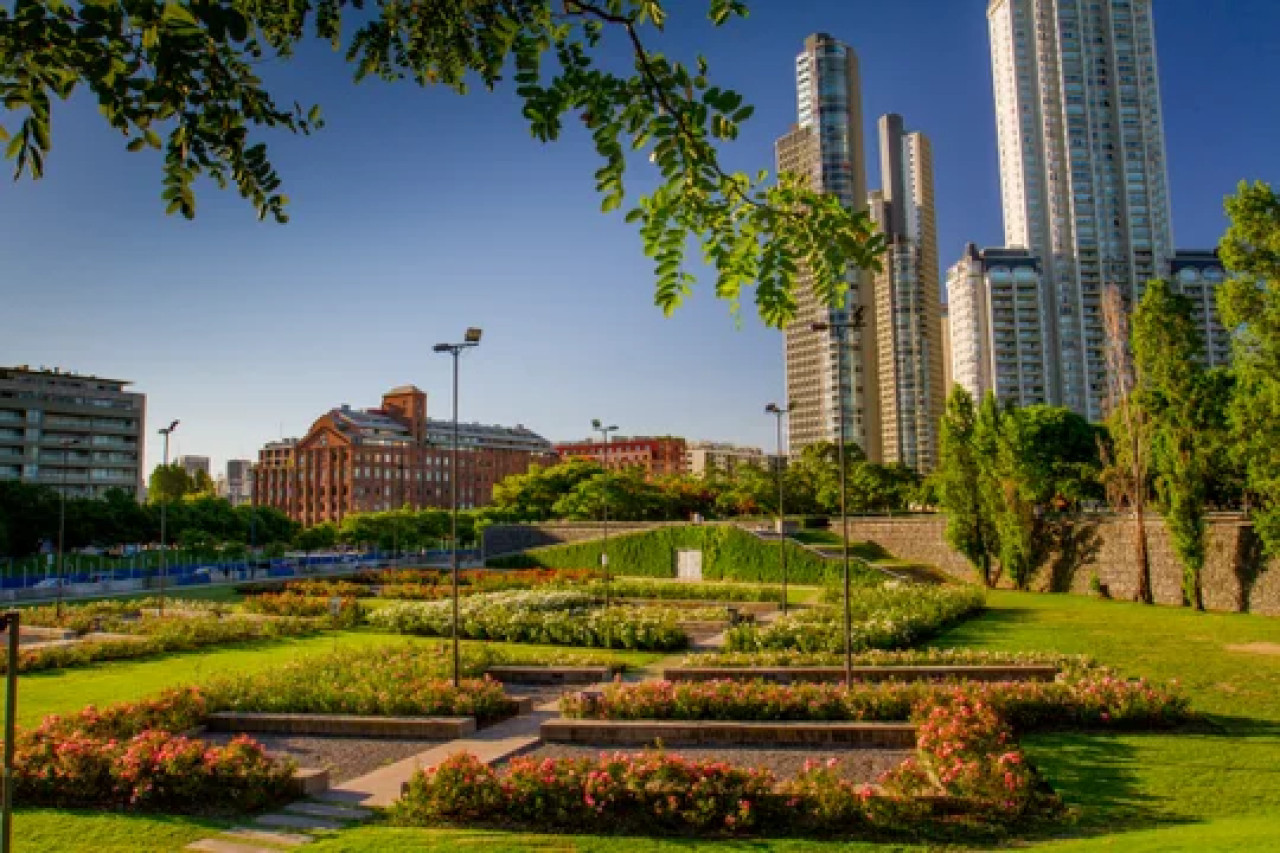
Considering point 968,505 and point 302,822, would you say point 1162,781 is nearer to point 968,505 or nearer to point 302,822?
point 302,822

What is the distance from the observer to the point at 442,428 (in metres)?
126

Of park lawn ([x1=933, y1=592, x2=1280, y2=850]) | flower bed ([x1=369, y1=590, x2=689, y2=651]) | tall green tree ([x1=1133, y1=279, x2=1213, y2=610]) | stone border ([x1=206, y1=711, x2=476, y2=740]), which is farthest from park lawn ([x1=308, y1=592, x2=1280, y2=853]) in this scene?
flower bed ([x1=369, y1=590, x2=689, y2=651])

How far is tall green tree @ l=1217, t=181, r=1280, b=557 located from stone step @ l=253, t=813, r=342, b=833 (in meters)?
26.8

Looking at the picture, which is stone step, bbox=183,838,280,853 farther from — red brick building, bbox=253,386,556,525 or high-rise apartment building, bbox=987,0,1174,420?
high-rise apartment building, bbox=987,0,1174,420

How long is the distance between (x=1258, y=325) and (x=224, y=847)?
28873 mm

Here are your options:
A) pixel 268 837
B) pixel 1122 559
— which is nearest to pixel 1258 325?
pixel 1122 559

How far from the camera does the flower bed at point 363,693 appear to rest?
14.5 m

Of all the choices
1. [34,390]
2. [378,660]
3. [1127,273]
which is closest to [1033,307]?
[1127,273]

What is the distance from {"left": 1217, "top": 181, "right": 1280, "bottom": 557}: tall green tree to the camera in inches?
964

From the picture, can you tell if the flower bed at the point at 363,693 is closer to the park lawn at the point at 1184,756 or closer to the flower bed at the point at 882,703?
the flower bed at the point at 882,703

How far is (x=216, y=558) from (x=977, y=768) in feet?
196

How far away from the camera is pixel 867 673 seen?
17109 millimetres

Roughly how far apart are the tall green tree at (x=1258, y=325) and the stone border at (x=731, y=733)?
752 inches

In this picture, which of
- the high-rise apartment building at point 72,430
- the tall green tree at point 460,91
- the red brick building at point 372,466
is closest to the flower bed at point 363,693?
the tall green tree at point 460,91
